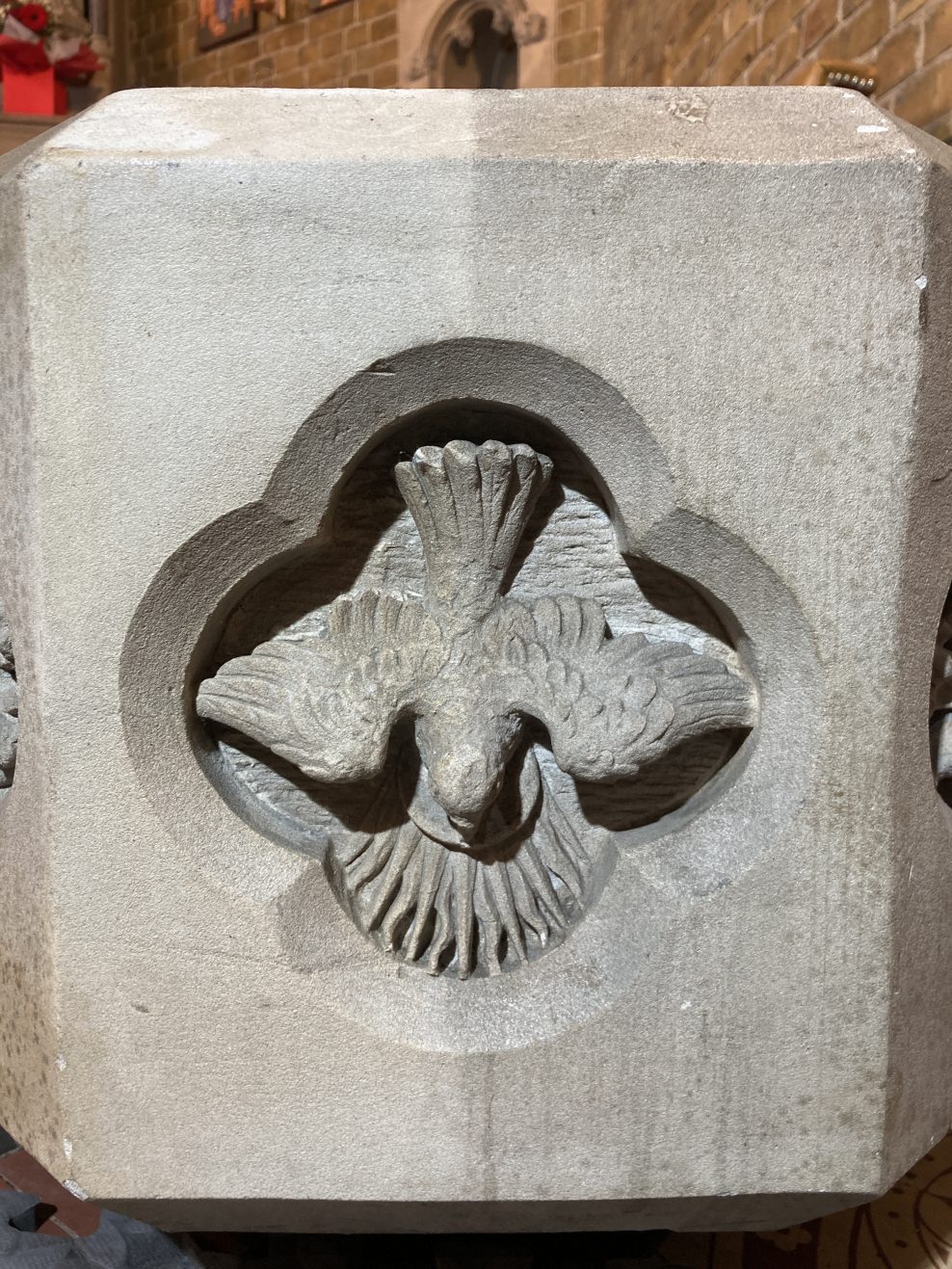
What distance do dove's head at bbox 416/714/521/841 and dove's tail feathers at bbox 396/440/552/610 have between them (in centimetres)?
14

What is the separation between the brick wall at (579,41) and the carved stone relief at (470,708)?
4132 millimetres

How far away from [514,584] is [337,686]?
0.25 m

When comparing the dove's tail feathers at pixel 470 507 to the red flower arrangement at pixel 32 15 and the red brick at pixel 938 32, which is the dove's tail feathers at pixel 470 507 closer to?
the red brick at pixel 938 32

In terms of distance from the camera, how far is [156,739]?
3.54 ft

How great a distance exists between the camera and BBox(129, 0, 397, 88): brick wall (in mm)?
5270

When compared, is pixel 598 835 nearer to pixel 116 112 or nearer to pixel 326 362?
pixel 326 362

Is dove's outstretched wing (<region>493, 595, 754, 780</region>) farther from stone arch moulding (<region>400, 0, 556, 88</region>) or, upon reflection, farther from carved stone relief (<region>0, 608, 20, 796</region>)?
stone arch moulding (<region>400, 0, 556, 88</region>)

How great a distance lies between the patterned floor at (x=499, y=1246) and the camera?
4.80 ft

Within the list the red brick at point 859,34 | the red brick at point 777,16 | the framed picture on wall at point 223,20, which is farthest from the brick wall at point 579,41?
the red brick at point 859,34

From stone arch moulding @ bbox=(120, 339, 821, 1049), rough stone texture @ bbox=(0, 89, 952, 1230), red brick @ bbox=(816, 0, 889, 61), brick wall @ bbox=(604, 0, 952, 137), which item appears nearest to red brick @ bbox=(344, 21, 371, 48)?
brick wall @ bbox=(604, 0, 952, 137)

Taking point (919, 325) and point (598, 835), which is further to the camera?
point (598, 835)

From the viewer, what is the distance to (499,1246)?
1470mm

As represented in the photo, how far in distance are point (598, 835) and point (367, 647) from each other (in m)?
0.38

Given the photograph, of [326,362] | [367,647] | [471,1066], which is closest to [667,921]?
[471,1066]
